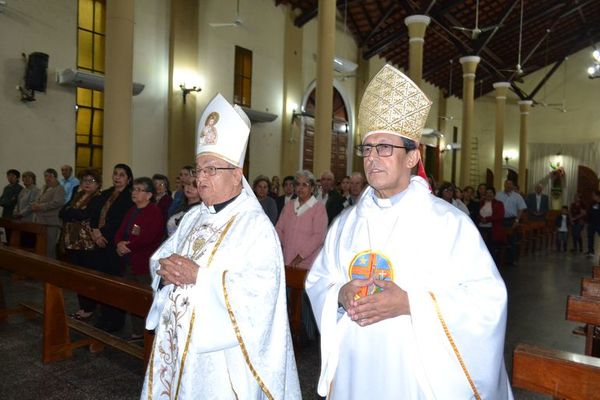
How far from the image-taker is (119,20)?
20.4 feet

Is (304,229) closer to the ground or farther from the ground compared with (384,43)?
closer to the ground

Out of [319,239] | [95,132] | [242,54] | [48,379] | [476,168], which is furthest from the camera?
[476,168]

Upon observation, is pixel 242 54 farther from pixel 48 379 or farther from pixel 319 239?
pixel 48 379

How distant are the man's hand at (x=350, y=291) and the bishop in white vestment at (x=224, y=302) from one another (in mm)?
344

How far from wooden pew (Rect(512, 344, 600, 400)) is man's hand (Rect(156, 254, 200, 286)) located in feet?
3.78

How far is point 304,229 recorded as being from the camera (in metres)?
4.33

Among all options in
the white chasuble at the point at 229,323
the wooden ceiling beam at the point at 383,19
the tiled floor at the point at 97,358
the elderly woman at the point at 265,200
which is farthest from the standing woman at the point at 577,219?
the white chasuble at the point at 229,323

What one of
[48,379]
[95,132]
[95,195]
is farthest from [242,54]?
[48,379]

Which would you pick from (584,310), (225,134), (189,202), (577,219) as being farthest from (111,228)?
(577,219)

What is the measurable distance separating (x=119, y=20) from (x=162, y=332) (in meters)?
5.28

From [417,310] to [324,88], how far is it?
7.00 meters

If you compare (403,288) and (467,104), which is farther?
(467,104)

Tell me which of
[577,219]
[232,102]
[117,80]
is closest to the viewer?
[117,80]

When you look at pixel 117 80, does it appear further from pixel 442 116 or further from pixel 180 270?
pixel 442 116
